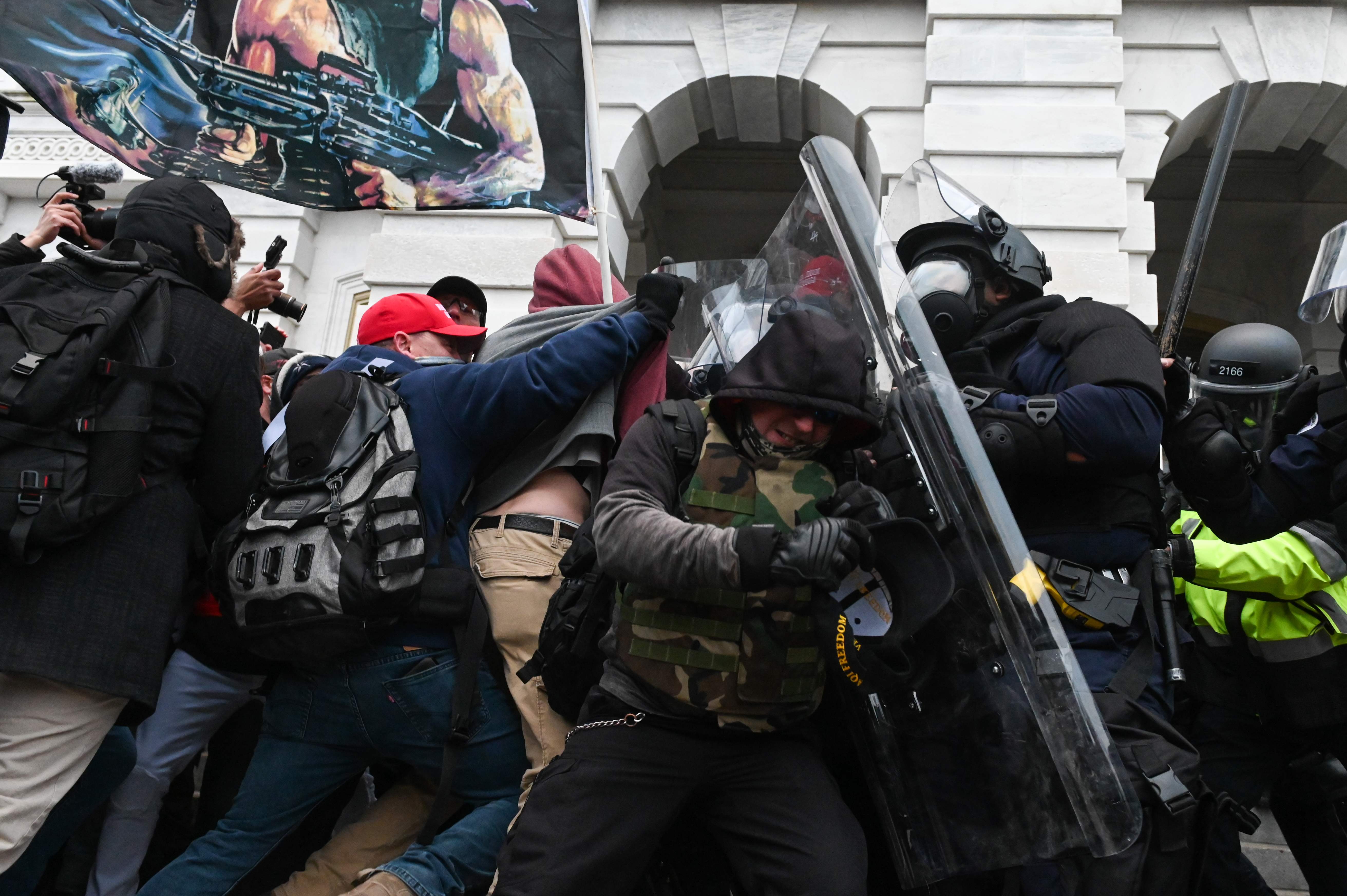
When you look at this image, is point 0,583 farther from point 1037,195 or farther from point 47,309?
point 1037,195

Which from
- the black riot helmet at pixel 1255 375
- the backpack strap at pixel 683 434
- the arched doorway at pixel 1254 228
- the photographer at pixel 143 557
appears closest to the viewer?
the backpack strap at pixel 683 434

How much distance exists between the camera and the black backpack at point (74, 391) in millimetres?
2396

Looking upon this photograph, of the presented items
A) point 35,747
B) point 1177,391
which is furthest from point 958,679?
point 35,747

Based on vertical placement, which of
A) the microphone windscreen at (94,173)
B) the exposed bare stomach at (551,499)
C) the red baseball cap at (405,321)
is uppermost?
the microphone windscreen at (94,173)

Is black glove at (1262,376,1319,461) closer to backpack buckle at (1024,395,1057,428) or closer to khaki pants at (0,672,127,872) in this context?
backpack buckle at (1024,395,1057,428)

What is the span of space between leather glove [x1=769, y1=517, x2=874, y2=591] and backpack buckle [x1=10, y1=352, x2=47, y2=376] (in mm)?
1705

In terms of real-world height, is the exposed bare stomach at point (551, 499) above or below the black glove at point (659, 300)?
below

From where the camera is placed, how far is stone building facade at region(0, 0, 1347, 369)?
679cm

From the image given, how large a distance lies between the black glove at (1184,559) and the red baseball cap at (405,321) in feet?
6.87

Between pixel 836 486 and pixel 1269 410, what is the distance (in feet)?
6.00

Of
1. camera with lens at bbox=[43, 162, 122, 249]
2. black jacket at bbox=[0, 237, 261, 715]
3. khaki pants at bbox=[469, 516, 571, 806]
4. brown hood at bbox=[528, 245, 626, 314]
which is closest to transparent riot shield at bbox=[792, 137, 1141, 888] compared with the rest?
khaki pants at bbox=[469, 516, 571, 806]

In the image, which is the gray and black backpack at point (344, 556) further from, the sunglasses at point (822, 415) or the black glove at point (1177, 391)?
the black glove at point (1177, 391)

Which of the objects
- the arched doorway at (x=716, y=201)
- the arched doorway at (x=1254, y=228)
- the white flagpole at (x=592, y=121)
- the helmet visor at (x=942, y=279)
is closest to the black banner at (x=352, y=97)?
the white flagpole at (x=592, y=121)

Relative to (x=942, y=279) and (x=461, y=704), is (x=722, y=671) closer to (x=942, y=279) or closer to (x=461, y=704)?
(x=461, y=704)
